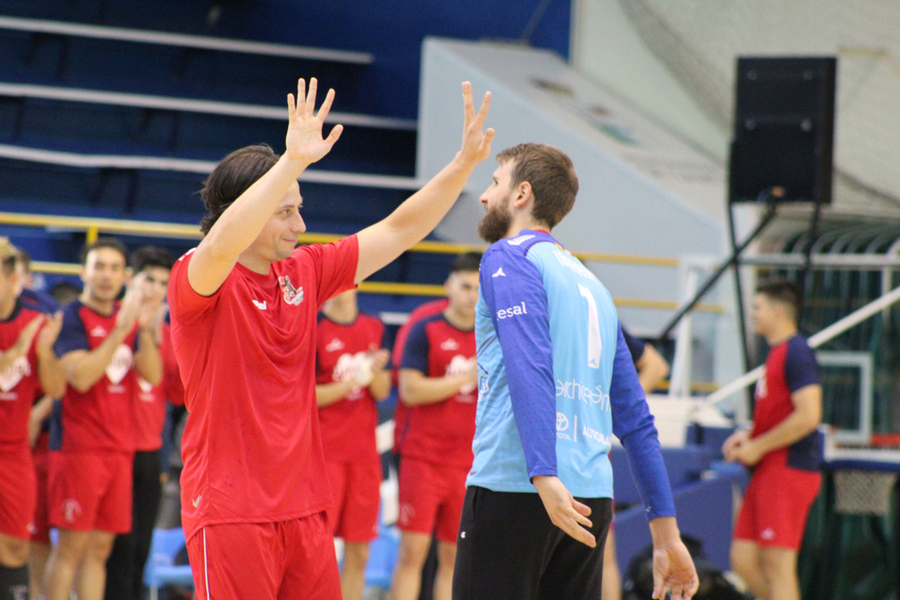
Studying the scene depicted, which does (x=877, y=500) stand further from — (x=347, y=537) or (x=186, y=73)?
(x=186, y=73)

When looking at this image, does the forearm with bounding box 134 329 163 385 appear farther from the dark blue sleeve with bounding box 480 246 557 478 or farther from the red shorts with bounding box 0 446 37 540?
the dark blue sleeve with bounding box 480 246 557 478

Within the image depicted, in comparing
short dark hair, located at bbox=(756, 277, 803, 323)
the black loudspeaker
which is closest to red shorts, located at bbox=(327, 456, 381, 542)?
short dark hair, located at bbox=(756, 277, 803, 323)

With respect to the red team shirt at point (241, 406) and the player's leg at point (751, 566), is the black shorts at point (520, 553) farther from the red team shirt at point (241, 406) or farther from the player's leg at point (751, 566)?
the player's leg at point (751, 566)

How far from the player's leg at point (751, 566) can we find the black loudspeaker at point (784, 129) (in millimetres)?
2414

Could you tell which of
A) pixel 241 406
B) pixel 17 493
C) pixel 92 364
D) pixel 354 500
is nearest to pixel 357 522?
pixel 354 500

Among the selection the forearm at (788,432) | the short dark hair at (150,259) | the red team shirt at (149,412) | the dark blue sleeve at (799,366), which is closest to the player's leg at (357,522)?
the red team shirt at (149,412)

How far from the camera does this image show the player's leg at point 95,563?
5242 mm

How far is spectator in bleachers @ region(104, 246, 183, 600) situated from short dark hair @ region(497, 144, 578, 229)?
3.24 m

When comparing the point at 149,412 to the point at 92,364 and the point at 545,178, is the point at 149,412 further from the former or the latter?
the point at 545,178

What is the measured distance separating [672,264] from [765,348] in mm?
1113

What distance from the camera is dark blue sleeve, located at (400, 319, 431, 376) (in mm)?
5660

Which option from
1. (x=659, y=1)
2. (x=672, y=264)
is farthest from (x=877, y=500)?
(x=659, y=1)

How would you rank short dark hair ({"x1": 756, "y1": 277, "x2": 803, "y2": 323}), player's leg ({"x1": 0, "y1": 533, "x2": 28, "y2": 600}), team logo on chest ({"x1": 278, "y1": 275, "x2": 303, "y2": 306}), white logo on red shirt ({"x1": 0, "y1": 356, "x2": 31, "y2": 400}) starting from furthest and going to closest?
short dark hair ({"x1": 756, "y1": 277, "x2": 803, "y2": 323})
white logo on red shirt ({"x1": 0, "y1": 356, "x2": 31, "y2": 400})
player's leg ({"x1": 0, "y1": 533, "x2": 28, "y2": 600})
team logo on chest ({"x1": 278, "y1": 275, "x2": 303, "y2": 306})

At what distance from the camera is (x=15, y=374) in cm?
508
